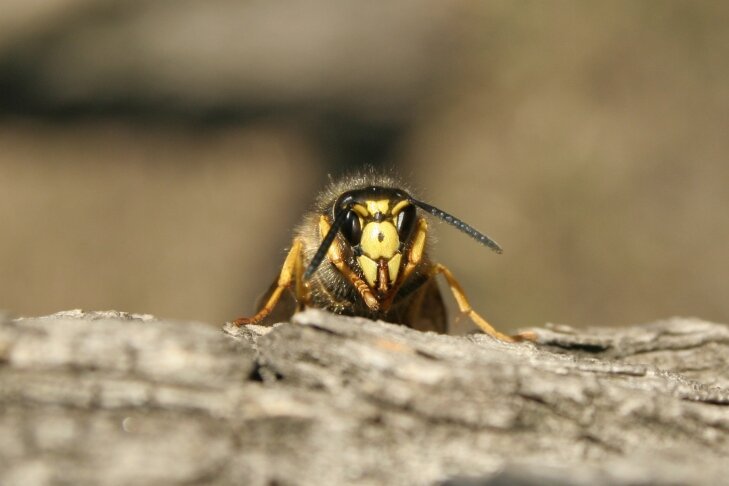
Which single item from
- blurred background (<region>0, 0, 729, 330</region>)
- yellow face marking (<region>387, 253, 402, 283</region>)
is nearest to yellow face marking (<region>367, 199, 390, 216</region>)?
yellow face marking (<region>387, 253, 402, 283</region>)

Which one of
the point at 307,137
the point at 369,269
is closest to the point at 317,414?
the point at 369,269

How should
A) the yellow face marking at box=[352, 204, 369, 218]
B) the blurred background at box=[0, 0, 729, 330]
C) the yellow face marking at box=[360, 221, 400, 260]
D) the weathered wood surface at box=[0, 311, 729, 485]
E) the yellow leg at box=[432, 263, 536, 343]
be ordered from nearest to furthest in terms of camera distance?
the weathered wood surface at box=[0, 311, 729, 485]
the yellow face marking at box=[360, 221, 400, 260]
the yellow face marking at box=[352, 204, 369, 218]
the yellow leg at box=[432, 263, 536, 343]
the blurred background at box=[0, 0, 729, 330]

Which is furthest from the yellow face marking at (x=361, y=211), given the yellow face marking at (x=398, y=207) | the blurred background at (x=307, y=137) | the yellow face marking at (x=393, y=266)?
the blurred background at (x=307, y=137)

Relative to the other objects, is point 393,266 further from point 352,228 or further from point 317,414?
point 317,414

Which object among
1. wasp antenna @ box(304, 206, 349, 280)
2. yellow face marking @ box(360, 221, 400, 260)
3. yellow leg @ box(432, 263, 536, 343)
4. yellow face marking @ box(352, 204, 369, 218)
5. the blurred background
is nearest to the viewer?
wasp antenna @ box(304, 206, 349, 280)

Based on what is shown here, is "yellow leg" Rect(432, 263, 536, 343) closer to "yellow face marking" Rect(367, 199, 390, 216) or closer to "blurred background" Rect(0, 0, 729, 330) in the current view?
"yellow face marking" Rect(367, 199, 390, 216)

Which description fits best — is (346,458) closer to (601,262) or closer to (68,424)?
(68,424)

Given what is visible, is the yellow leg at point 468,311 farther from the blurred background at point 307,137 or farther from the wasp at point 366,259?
the blurred background at point 307,137
